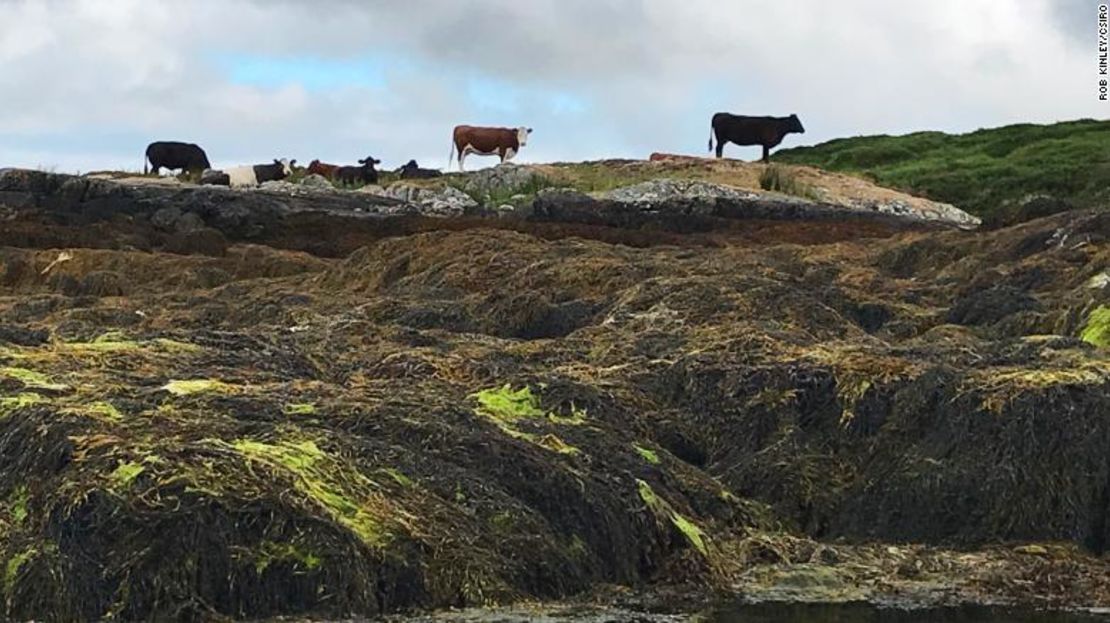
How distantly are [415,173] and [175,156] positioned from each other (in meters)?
9.23

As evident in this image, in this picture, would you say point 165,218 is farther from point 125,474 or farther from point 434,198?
point 125,474

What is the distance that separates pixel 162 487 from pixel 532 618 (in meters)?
1.59

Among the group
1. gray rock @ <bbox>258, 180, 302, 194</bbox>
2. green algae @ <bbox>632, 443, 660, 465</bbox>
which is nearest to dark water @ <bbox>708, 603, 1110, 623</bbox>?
green algae @ <bbox>632, 443, 660, 465</bbox>

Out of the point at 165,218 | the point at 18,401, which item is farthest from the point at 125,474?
the point at 165,218

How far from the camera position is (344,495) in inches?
258

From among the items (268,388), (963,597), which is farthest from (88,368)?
(963,597)

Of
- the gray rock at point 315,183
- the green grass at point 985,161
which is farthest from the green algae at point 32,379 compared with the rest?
the green grass at point 985,161

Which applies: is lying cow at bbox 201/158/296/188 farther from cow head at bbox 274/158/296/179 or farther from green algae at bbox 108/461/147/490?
green algae at bbox 108/461/147/490

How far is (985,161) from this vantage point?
190ft

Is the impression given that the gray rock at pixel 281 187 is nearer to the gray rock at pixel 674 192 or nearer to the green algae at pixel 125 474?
the gray rock at pixel 674 192

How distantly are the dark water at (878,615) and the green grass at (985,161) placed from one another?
37843 millimetres

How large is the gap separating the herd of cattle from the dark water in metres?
34.2

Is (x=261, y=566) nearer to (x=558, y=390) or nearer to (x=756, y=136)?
(x=558, y=390)

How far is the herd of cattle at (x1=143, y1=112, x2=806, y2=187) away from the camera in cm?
4269
